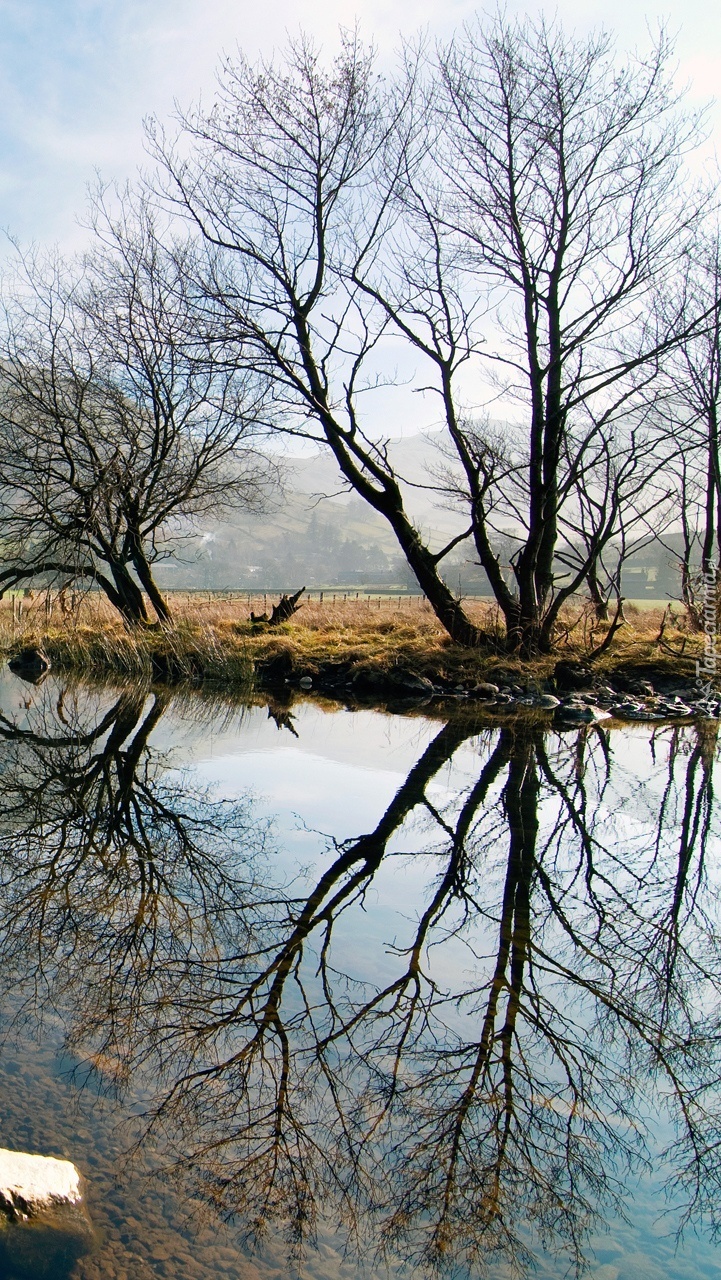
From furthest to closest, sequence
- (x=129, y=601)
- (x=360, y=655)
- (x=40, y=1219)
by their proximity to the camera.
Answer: (x=129, y=601) → (x=360, y=655) → (x=40, y=1219)

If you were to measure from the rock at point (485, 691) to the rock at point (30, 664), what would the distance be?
8.05 m

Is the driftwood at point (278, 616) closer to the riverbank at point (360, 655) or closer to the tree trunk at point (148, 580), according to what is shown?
the riverbank at point (360, 655)

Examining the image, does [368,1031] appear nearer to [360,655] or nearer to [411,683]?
[411,683]

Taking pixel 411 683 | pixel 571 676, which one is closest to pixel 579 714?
pixel 571 676

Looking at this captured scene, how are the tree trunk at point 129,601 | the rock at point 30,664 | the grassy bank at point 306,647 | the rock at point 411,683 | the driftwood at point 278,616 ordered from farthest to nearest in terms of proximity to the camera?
the driftwood at point 278,616
the tree trunk at point 129,601
the rock at point 30,664
the grassy bank at point 306,647
the rock at point 411,683

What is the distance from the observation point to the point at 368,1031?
3572 mm

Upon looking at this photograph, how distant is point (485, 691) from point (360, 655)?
292 cm

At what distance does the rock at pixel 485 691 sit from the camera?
46.1ft

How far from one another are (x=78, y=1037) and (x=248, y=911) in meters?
1.45

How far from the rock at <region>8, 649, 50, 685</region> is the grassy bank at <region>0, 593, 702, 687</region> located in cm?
23

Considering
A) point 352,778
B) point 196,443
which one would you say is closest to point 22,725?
point 352,778

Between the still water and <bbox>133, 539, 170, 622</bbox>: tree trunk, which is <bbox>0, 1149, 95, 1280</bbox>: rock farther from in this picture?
<bbox>133, 539, 170, 622</bbox>: tree trunk

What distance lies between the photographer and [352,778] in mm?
8445

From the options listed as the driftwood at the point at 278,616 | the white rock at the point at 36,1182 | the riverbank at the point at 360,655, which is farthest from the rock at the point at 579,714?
the white rock at the point at 36,1182
